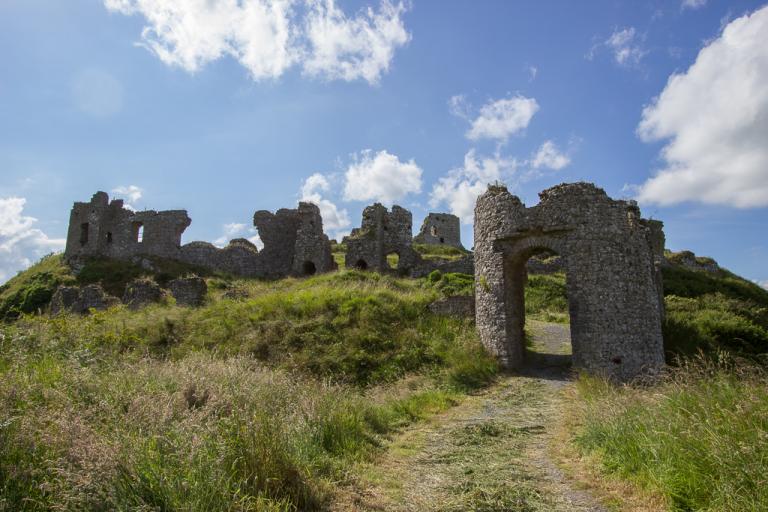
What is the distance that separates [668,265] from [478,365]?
2192 cm

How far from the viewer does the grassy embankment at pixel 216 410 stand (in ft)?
13.3

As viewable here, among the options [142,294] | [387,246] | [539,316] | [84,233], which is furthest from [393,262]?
[84,233]

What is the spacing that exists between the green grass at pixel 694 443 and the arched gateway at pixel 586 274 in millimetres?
4582

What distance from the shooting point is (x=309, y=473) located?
550 cm

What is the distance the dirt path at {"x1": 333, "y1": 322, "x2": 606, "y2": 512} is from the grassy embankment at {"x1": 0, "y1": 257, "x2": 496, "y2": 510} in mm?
496

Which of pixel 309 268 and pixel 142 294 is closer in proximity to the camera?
pixel 142 294

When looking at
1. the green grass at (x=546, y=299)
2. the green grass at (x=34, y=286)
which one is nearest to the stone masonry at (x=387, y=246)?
the green grass at (x=546, y=299)

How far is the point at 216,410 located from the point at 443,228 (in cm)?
4214

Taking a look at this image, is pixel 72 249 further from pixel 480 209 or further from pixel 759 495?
pixel 759 495

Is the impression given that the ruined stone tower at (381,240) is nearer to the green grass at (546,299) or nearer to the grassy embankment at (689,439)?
the green grass at (546,299)

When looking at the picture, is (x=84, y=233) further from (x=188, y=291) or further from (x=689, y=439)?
(x=689, y=439)

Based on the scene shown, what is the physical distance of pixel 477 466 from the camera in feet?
20.7

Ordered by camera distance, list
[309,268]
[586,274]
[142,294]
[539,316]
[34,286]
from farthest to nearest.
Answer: [309,268] < [34,286] < [142,294] < [539,316] < [586,274]

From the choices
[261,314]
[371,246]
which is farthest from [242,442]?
[371,246]
